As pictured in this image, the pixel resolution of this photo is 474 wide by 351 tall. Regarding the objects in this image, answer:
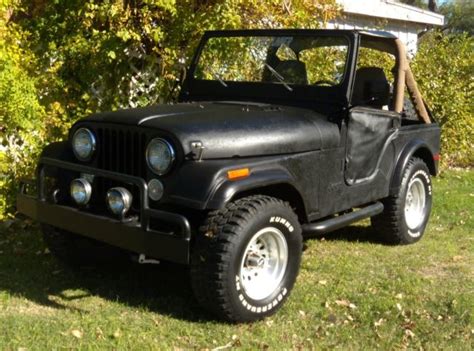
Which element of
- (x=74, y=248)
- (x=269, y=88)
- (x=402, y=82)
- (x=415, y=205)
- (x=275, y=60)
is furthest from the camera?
(x=415, y=205)

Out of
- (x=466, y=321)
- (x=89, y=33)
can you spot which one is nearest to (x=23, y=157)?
(x=89, y=33)

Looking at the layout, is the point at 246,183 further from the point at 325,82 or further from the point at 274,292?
the point at 325,82


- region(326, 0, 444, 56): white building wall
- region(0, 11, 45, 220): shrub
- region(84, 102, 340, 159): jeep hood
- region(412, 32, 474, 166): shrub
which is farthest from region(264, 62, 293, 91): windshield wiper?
region(326, 0, 444, 56): white building wall

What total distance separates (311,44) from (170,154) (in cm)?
199

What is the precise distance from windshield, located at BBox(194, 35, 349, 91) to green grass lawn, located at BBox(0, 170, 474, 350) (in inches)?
58.2

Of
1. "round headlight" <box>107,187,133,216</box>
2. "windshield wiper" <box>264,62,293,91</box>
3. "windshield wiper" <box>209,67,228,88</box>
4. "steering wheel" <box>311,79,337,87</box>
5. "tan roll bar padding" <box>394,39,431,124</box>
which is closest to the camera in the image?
"round headlight" <box>107,187,133,216</box>

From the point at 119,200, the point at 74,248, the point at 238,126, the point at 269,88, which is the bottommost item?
the point at 74,248

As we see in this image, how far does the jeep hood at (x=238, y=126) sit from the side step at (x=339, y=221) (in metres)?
0.52

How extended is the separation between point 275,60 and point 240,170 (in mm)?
1795

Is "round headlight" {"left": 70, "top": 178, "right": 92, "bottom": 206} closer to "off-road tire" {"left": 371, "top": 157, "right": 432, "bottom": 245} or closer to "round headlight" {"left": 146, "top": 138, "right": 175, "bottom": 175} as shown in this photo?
"round headlight" {"left": 146, "top": 138, "right": 175, "bottom": 175}

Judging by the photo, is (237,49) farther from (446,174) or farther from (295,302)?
(446,174)

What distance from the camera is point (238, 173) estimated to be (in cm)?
382

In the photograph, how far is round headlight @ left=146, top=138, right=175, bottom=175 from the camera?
152 inches

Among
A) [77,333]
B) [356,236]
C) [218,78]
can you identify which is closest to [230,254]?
[77,333]
